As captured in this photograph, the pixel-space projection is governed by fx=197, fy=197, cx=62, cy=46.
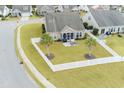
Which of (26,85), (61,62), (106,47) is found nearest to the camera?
(26,85)

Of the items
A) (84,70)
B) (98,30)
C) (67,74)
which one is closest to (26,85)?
(67,74)

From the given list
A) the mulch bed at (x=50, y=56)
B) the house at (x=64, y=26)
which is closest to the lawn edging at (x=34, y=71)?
the mulch bed at (x=50, y=56)

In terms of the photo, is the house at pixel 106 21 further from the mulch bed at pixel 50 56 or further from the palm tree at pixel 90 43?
the mulch bed at pixel 50 56

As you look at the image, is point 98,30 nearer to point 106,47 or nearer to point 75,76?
point 106,47

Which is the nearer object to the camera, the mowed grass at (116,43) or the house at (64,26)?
the mowed grass at (116,43)

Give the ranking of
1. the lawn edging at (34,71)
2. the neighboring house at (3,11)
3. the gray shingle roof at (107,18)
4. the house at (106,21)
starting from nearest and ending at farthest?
the lawn edging at (34,71) → the house at (106,21) → the gray shingle roof at (107,18) → the neighboring house at (3,11)

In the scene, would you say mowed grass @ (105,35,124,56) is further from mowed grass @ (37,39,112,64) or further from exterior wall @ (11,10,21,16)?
exterior wall @ (11,10,21,16)
